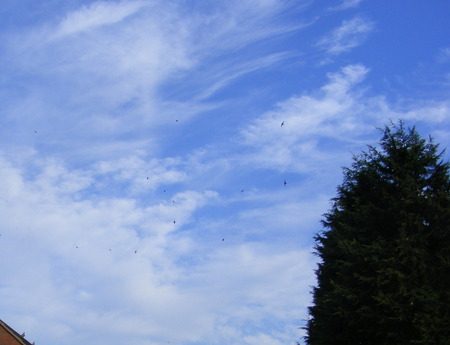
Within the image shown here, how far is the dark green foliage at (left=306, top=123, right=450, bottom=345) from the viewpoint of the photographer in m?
19.1

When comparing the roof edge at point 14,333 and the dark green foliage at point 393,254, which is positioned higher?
the dark green foliage at point 393,254

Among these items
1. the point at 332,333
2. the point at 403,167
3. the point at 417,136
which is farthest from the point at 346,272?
the point at 417,136

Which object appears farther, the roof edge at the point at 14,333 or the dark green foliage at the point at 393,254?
the roof edge at the point at 14,333

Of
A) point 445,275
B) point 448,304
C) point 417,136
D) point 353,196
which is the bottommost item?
point 448,304

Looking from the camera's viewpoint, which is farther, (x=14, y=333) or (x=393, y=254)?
(x=14, y=333)

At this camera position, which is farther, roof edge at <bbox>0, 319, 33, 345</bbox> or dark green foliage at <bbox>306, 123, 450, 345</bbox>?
roof edge at <bbox>0, 319, 33, 345</bbox>

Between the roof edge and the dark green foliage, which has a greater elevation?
the dark green foliage

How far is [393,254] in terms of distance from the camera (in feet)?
66.1

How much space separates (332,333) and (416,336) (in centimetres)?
412

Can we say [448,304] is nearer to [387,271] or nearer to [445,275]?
[445,275]

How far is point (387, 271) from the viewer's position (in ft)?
64.0

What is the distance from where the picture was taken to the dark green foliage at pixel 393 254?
19.1m

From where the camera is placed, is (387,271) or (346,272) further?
(346,272)

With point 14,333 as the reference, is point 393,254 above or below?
above
